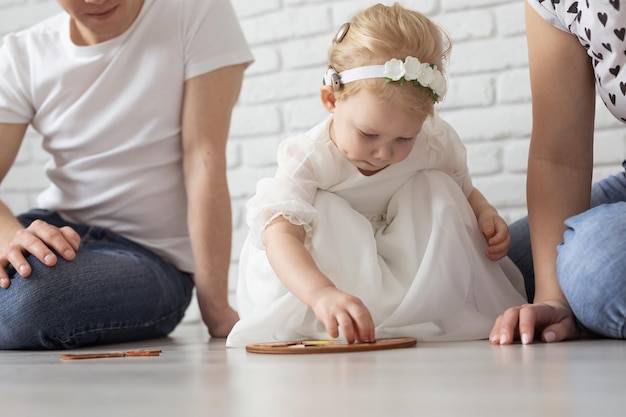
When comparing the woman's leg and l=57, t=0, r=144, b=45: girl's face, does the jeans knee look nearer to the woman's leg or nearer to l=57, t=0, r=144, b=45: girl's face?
the woman's leg

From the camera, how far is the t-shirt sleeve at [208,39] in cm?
197

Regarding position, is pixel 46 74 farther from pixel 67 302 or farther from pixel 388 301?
pixel 388 301

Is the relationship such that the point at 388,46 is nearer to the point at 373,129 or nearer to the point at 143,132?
the point at 373,129

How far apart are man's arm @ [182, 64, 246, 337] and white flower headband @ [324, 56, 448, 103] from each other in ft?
1.45

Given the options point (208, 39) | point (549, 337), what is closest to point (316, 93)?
point (208, 39)

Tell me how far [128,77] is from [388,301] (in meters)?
0.83

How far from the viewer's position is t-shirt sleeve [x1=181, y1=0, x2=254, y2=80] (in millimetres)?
1970

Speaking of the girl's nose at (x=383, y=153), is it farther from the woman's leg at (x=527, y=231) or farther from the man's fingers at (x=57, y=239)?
the man's fingers at (x=57, y=239)

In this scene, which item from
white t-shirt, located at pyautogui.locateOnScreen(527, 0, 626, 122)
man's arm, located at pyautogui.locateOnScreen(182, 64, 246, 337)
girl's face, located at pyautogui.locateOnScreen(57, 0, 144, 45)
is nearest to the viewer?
white t-shirt, located at pyautogui.locateOnScreen(527, 0, 626, 122)

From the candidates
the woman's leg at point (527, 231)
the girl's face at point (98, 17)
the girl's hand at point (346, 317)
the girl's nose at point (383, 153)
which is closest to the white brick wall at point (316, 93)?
the woman's leg at point (527, 231)

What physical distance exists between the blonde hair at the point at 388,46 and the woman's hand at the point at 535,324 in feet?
1.25

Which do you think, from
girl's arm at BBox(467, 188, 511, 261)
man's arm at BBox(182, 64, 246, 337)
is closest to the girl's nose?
girl's arm at BBox(467, 188, 511, 261)

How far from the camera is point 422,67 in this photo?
5.12ft

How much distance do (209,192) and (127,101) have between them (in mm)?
264
